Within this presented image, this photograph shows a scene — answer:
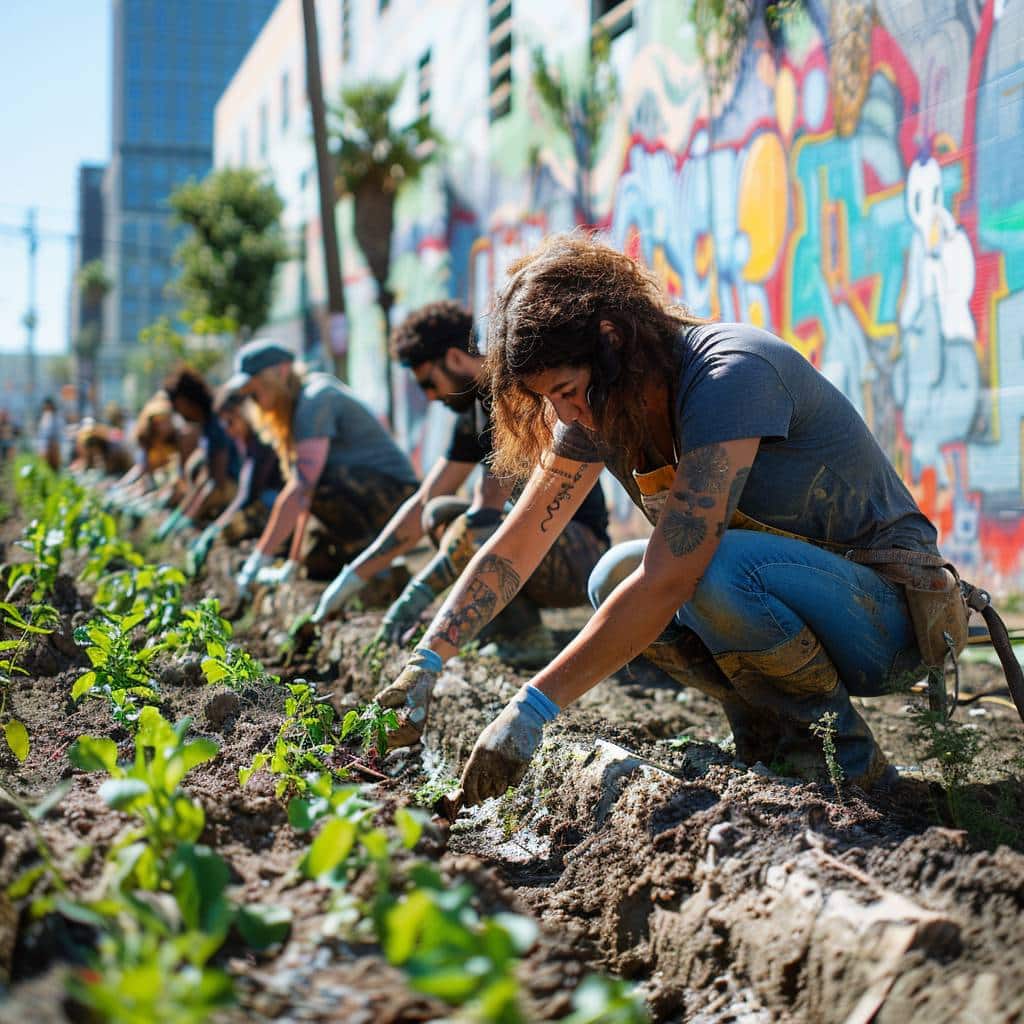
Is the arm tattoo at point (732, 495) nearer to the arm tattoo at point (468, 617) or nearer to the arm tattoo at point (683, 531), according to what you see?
the arm tattoo at point (683, 531)

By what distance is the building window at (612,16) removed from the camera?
27.8ft

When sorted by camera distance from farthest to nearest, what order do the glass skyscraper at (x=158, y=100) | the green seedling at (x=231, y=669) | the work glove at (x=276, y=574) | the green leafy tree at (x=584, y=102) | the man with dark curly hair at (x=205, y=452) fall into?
the glass skyscraper at (x=158, y=100), the green leafy tree at (x=584, y=102), the man with dark curly hair at (x=205, y=452), the work glove at (x=276, y=574), the green seedling at (x=231, y=669)

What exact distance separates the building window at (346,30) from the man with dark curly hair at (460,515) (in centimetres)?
1558

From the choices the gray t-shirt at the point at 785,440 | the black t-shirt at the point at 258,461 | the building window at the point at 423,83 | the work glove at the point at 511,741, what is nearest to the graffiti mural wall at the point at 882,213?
the gray t-shirt at the point at 785,440

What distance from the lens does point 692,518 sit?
213 centimetres

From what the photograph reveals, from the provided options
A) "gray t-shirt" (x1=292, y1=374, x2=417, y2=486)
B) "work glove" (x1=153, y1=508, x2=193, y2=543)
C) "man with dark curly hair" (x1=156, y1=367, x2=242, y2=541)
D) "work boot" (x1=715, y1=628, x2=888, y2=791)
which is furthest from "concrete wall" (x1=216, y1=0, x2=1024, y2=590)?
"work glove" (x1=153, y1=508, x2=193, y2=543)

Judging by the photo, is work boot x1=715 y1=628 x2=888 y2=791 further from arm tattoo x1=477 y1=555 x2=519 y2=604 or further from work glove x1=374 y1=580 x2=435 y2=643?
work glove x1=374 y1=580 x2=435 y2=643

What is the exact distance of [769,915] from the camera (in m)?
1.65

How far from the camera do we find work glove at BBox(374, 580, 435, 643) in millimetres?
3613

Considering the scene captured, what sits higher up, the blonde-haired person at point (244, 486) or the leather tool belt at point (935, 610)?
the blonde-haired person at point (244, 486)

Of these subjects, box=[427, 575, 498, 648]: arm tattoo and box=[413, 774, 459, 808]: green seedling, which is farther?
box=[427, 575, 498, 648]: arm tattoo

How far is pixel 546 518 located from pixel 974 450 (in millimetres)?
3281

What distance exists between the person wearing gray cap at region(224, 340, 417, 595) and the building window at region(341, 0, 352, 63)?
13942 mm

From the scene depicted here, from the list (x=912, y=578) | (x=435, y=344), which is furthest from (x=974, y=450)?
(x=912, y=578)
